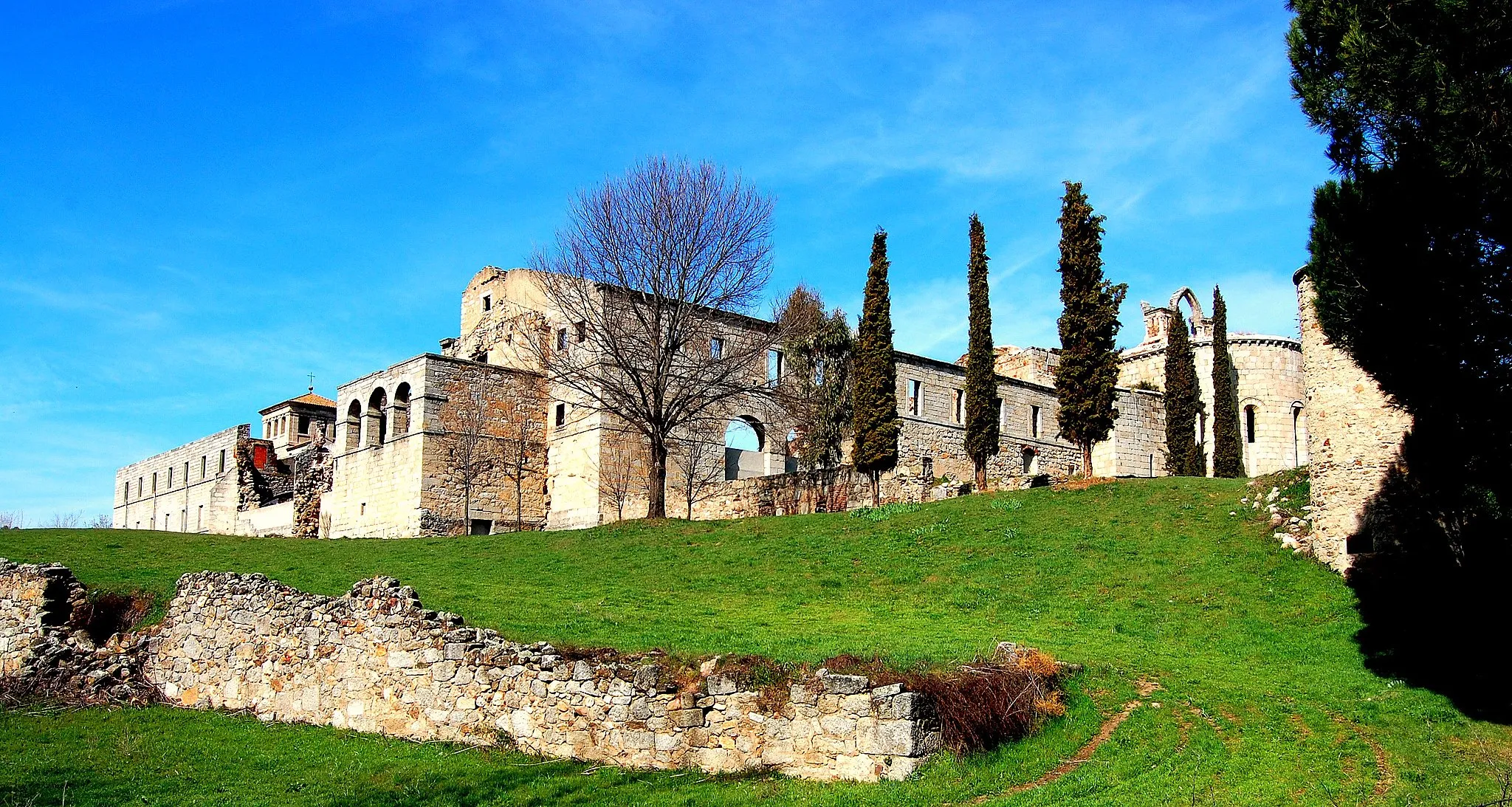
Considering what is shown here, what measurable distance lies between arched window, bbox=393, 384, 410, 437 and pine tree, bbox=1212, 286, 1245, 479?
97.1 ft

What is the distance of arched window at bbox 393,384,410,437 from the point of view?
4106 centimetres

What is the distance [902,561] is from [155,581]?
14.0 metres

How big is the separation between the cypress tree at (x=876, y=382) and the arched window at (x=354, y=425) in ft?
65.0

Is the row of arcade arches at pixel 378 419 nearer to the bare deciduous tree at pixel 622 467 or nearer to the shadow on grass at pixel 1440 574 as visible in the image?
the bare deciduous tree at pixel 622 467

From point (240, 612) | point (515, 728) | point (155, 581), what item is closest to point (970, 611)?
point (515, 728)

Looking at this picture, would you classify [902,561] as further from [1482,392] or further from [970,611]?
[1482,392]

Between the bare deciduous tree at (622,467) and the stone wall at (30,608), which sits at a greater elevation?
the bare deciduous tree at (622,467)

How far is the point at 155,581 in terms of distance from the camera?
20156 mm

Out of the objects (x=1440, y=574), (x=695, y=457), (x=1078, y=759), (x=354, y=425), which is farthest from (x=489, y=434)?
(x=1078, y=759)

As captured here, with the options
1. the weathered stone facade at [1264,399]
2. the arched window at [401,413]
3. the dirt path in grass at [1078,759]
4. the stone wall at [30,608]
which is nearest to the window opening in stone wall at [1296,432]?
the weathered stone facade at [1264,399]

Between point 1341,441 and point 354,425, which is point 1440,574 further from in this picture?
point 354,425

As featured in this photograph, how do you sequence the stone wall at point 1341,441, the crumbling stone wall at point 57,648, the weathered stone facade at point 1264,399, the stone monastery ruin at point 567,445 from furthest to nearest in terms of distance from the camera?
the weathered stone facade at point 1264,399, the stone monastery ruin at point 567,445, the stone wall at point 1341,441, the crumbling stone wall at point 57,648

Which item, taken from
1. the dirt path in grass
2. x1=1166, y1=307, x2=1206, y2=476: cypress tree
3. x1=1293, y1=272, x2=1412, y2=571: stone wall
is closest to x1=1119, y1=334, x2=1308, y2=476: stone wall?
x1=1166, y1=307, x2=1206, y2=476: cypress tree

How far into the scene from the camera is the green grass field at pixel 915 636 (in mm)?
11094
